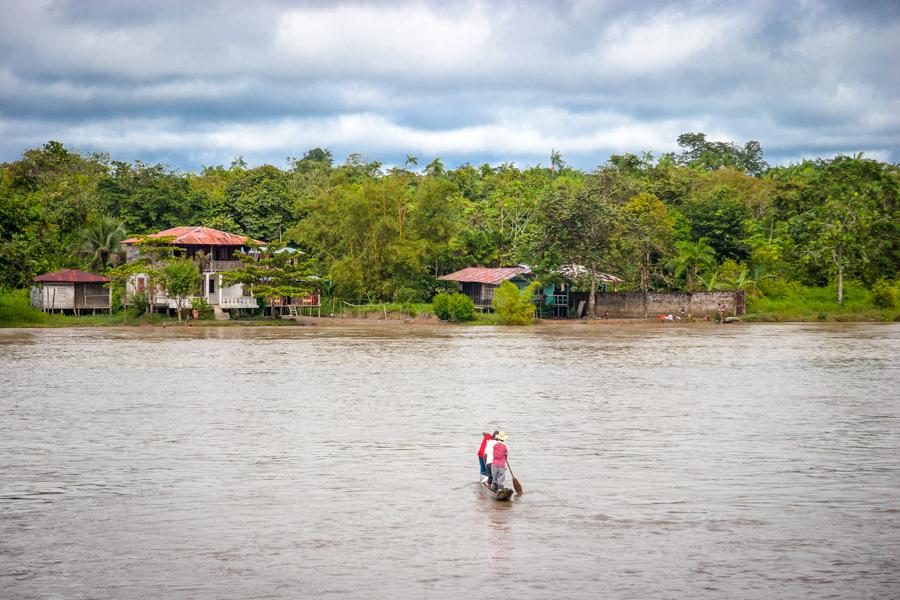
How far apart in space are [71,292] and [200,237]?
9363mm

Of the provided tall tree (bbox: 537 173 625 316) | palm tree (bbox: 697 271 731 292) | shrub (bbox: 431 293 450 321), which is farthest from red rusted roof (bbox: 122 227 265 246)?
palm tree (bbox: 697 271 731 292)

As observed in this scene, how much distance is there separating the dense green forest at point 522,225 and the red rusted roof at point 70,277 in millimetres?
901

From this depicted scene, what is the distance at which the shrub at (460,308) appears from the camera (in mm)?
60406

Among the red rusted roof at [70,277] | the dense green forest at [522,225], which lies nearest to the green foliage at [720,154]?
the dense green forest at [522,225]

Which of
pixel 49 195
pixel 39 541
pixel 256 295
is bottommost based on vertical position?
pixel 39 541

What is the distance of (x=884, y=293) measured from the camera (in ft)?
195

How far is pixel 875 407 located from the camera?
1008 inches

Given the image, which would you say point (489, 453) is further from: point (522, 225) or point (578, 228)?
point (522, 225)

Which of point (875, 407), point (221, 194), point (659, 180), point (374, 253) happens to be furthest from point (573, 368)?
point (221, 194)

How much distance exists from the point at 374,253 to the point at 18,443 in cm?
4298

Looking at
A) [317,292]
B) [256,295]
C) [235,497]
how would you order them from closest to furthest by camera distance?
[235,497] < [256,295] < [317,292]

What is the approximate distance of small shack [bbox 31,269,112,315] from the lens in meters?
58.8

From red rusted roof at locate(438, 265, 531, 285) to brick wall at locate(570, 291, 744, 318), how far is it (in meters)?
6.08

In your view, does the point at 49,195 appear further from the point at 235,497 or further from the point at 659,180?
the point at 235,497
